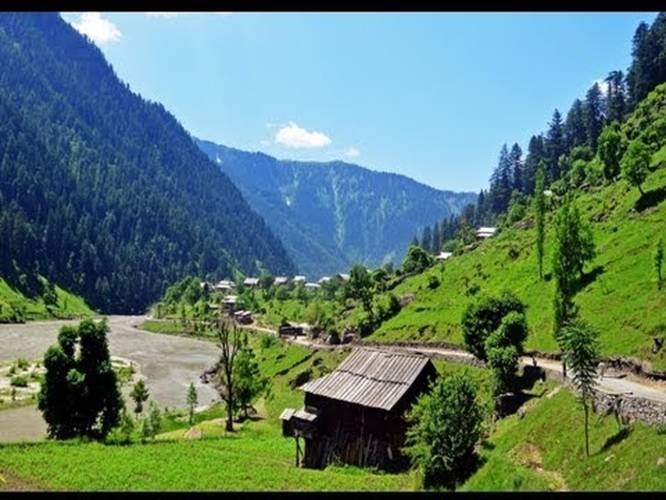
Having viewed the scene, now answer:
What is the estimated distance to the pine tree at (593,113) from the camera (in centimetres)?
14712

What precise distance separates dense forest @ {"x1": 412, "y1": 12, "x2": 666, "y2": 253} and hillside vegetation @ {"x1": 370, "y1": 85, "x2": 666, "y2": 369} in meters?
6.19

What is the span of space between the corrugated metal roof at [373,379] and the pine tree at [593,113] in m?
113

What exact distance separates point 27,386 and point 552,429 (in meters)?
72.6

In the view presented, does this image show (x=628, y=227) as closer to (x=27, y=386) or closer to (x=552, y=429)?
(x=552, y=429)

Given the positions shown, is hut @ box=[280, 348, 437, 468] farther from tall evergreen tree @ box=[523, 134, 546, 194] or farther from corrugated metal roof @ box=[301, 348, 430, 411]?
tall evergreen tree @ box=[523, 134, 546, 194]

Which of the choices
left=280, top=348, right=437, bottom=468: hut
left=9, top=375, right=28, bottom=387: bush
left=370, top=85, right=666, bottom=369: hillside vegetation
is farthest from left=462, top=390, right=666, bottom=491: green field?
left=9, top=375, right=28, bottom=387: bush

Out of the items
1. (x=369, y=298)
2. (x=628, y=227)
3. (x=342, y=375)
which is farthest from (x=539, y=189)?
(x=342, y=375)

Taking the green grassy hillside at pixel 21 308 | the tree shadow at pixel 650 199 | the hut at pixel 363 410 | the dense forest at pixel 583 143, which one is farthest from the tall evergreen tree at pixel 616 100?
the green grassy hillside at pixel 21 308

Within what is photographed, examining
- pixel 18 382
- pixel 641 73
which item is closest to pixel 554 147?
pixel 641 73

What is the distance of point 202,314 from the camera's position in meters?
192

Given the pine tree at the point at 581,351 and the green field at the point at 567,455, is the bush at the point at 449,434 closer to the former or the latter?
the green field at the point at 567,455

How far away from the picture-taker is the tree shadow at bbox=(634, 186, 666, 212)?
254ft

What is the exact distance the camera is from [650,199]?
79000mm

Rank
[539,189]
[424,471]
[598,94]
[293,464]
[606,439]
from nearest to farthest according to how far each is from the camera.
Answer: [606,439], [424,471], [293,464], [539,189], [598,94]
